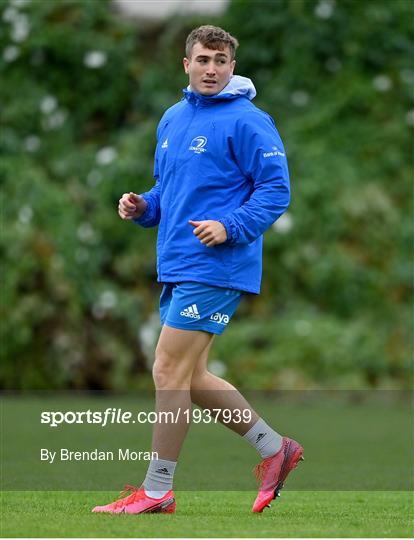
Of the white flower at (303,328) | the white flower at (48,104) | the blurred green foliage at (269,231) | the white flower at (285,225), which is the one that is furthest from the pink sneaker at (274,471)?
the white flower at (48,104)

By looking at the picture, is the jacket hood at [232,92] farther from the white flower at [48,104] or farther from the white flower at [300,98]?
the white flower at [300,98]

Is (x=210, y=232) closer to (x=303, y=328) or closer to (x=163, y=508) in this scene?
(x=163, y=508)

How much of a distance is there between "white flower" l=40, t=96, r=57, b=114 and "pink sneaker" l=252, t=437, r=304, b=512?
A: 10.0 meters

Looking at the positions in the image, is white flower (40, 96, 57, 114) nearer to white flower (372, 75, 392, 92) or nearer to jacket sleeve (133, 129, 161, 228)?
white flower (372, 75, 392, 92)

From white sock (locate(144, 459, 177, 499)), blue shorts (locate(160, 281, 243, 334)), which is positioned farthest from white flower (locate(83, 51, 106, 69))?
white sock (locate(144, 459, 177, 499))

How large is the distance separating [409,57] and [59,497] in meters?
10.5

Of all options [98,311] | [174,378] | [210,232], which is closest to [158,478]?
[174,378]

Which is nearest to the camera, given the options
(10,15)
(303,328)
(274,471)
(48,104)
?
(274,471)

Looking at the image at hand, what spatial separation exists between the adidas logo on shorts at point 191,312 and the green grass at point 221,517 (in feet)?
2.55

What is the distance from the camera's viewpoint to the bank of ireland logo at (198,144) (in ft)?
16.8

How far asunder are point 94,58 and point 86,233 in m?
2.12

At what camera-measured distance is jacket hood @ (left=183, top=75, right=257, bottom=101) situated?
5.20 meters

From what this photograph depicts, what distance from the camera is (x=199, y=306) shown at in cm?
504

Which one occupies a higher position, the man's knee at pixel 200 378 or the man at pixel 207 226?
the man at pixel 207 226
